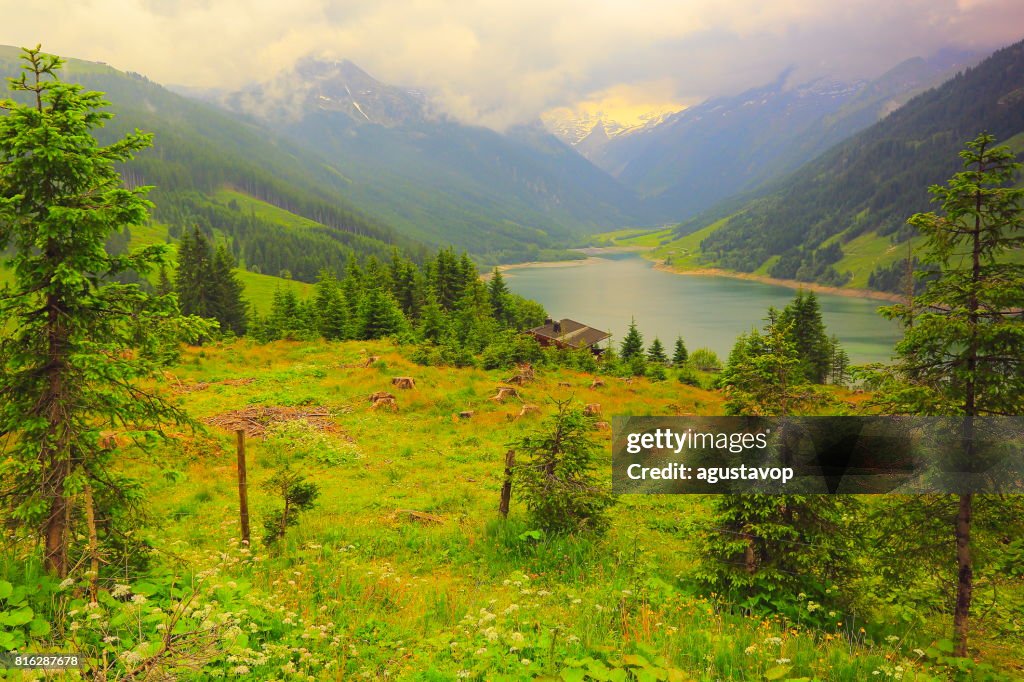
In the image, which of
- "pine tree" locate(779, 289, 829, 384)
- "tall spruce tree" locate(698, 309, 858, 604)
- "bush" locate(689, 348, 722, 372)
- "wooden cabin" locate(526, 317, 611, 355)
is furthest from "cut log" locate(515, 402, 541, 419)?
"bush" locate(689, 348, 722, 372)

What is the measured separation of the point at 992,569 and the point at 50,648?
1344 cm

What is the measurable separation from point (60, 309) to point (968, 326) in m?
13.2

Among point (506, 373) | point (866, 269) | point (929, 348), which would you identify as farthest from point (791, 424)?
point (866, 269)

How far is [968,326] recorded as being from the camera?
803cm

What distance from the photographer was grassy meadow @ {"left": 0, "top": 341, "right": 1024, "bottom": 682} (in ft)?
19.8

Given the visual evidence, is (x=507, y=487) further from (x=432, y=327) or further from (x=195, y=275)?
(x=195, y=275)

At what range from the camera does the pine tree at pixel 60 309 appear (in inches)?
261

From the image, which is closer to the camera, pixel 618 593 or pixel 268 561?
pixel 618 593

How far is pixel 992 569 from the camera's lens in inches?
350

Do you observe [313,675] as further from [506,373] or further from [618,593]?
[506,373]

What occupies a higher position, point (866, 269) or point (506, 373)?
point (866, 269)

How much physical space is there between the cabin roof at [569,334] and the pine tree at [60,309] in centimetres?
5381

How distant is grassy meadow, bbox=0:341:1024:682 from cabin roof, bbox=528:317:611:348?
140 feet

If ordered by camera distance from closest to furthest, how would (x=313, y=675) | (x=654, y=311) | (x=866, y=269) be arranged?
(x=313, y=675), (x=654, y=311), (x=866, y=269)
